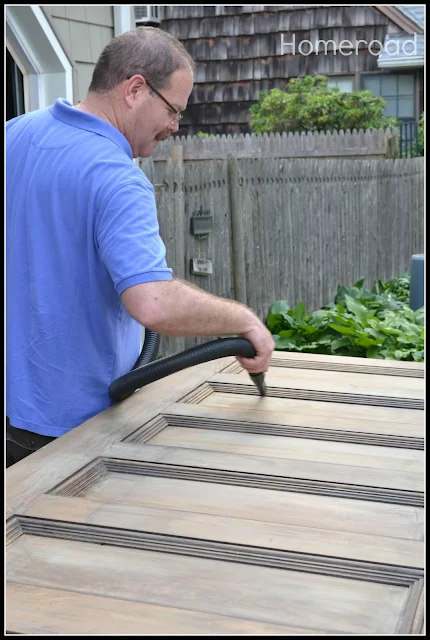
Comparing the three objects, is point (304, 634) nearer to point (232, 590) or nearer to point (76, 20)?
point (232, 590)

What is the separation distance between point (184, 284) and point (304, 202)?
17.7 ft

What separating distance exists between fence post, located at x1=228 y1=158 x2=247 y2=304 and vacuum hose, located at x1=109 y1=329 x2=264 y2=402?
12.9ft

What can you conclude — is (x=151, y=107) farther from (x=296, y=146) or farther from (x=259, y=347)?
(x=296, y=146)

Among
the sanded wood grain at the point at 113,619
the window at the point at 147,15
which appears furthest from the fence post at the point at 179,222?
the window at the point at 147,15

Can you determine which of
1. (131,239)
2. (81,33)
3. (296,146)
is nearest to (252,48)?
(296,146)

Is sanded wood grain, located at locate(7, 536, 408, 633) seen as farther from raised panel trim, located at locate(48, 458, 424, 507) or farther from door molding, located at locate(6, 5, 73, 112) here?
door molding, located at locate(6, 5, 73, 112)

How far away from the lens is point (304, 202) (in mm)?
7078

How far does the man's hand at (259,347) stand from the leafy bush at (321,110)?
11139 millimetres

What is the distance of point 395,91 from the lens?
14.4 meters

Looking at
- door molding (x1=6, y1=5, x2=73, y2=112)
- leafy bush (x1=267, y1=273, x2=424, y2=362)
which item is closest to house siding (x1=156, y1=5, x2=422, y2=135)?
leafy bush (x1=267, y1=273, x2=424, y2=362)

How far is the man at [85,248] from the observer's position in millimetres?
1846

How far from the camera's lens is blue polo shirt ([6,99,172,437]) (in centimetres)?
193

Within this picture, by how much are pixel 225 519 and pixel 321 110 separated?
11.9 m

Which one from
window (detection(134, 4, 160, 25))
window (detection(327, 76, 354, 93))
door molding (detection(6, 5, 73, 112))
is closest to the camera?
door molding (detection(6, 5, 73, 112))
